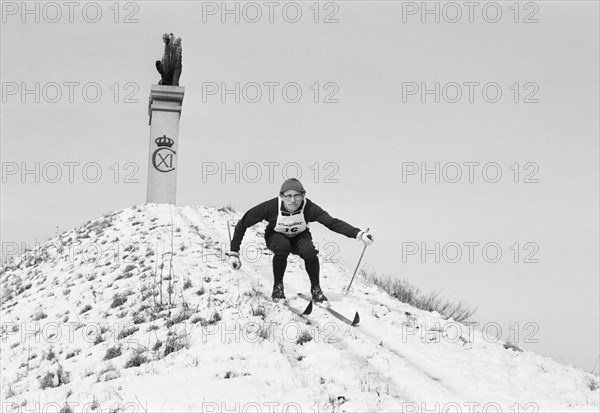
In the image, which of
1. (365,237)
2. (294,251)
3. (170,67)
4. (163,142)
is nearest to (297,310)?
(294,251)

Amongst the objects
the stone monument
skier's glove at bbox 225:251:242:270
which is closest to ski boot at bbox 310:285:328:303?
skier's glove at bbox 225:251:242:270

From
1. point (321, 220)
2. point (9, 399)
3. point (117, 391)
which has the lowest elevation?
point (9, 399)

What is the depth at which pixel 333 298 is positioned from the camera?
1093cm

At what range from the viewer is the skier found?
1037 cm

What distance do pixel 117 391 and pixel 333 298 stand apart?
14.9 ft

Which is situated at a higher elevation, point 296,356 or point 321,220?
point 321,220

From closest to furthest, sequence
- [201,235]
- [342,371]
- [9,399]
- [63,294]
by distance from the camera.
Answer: [342,371] < [9,399] < [63,294] < [201,235]

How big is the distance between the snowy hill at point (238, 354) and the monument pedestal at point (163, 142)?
8.83m

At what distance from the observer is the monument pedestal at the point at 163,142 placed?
74.7 feet

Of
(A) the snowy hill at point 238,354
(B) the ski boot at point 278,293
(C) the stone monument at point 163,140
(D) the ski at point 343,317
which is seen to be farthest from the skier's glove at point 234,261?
(C) the stone monument at point 163,140

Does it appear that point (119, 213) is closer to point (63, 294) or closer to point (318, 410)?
point (63, 294)

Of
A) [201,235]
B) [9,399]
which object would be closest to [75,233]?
[201,235]

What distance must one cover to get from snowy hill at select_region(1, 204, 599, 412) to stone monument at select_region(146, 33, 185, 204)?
8.84 metres

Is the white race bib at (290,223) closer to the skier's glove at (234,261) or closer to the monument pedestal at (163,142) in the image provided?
the skier's glove at (234,261)
